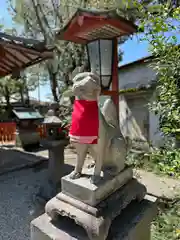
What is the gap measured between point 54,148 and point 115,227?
2.03 m

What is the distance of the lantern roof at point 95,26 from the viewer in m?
2.13

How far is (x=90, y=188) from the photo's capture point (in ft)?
3.84

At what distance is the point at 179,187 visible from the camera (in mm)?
3215

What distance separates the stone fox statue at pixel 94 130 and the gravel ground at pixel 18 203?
1.61 metres

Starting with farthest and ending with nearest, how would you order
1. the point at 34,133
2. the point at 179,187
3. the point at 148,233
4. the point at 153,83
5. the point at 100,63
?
1. the point at 34,133
2. the point at 153,83
3. the point at 179,187
4. the point at 100,63
5. the point at 148,233

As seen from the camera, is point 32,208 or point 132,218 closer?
point 132,218

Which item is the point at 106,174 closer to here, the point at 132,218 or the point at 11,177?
the point at 132,218

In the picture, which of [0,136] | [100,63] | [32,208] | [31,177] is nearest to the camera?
[100,63]

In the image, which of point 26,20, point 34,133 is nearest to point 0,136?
point 34,133

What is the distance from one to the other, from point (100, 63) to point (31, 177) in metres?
2.92

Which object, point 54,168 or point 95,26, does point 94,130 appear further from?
point 54,168

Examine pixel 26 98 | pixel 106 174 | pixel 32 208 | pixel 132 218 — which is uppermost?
pixel 26 98

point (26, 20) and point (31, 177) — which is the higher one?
point (26, 20)

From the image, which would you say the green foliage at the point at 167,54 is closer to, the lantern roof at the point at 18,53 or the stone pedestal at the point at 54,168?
the stone pedestal at the point at 54,168
